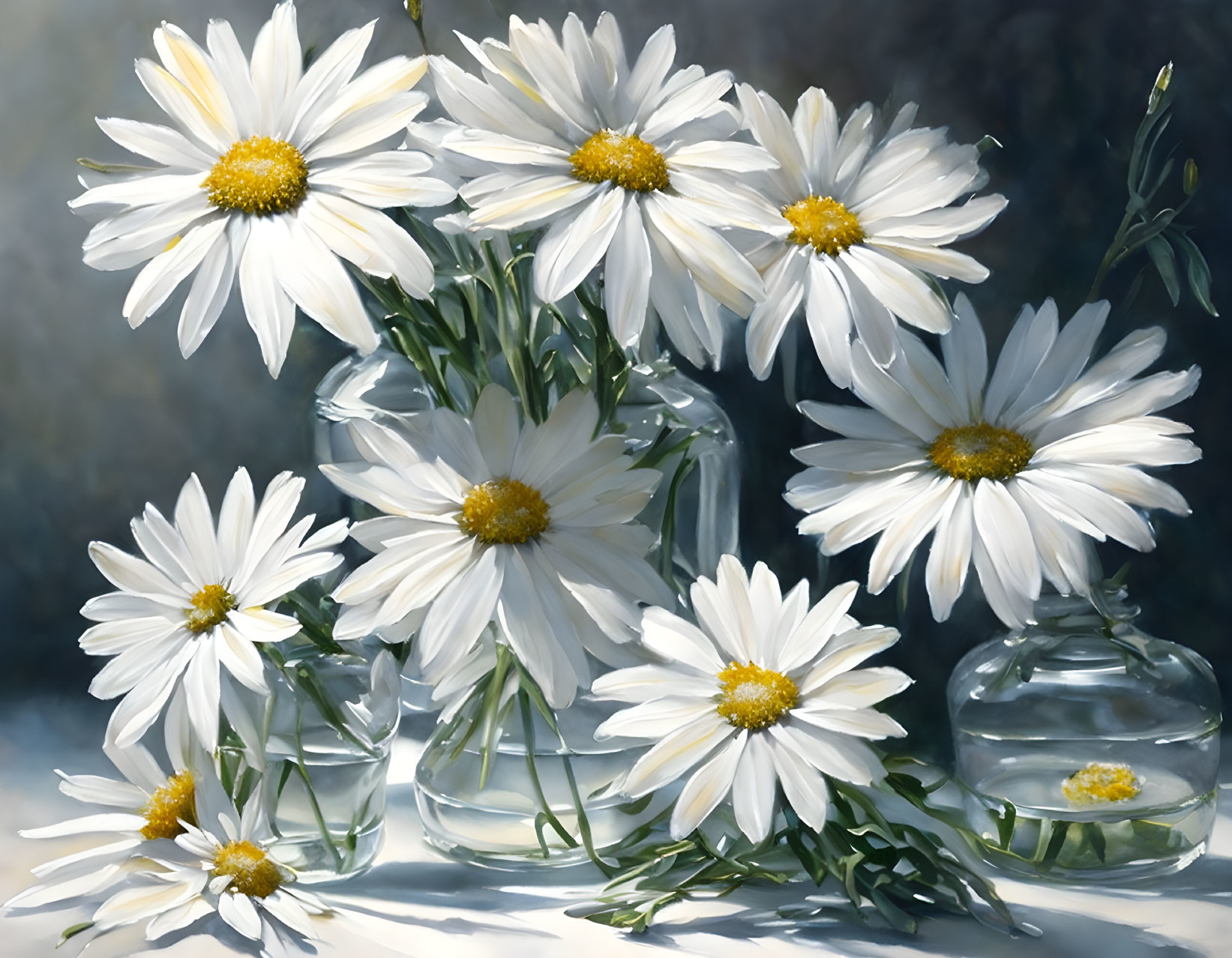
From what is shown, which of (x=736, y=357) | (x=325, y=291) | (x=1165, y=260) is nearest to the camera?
(x=325, y=291)

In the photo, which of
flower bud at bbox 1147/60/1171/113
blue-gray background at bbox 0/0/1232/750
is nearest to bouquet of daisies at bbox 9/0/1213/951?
flower bud at bbox 1147/60/1171/113

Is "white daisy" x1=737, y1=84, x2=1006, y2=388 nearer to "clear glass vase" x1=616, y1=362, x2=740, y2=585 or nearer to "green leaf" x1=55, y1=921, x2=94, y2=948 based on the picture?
"clear glass vase" x1=616, y1=362, x2=740, y2=585

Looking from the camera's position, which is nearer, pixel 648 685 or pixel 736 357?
pixel 648 685

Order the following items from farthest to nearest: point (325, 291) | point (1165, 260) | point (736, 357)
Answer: point (736, 357), point (1165, 260), point (325, 291)

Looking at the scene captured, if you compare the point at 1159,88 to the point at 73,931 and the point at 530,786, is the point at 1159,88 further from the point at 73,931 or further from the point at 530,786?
the point at 73,931

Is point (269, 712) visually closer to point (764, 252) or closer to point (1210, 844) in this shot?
point (764, 252)

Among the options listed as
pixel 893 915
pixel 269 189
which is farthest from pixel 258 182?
pixel 893 915
